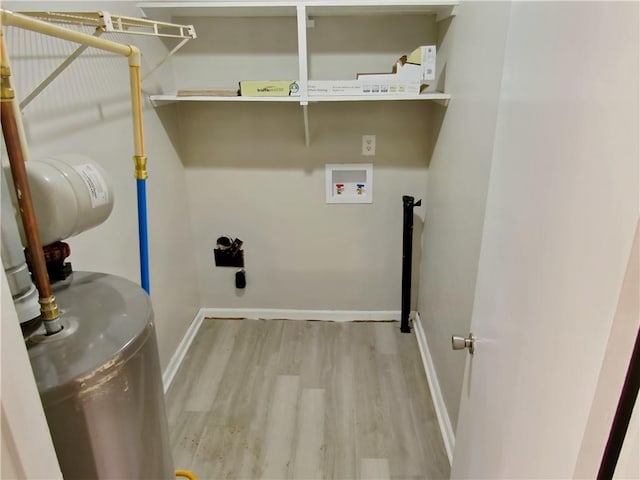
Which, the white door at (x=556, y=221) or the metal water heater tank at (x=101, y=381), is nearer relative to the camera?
the white door at (x=556, y=221)

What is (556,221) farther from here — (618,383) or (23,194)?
(23,194)

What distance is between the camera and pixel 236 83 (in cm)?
234

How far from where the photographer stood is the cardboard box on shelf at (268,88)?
2.01 metres

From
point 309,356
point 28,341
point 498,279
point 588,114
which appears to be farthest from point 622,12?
point 309,356

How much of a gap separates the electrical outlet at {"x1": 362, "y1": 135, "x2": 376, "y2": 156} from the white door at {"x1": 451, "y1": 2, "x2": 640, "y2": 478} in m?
1.50

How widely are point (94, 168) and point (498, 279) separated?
0.94 metres

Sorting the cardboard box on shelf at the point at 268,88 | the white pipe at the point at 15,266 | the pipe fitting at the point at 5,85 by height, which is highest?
the cardboard box on shelf at the point at 268,88

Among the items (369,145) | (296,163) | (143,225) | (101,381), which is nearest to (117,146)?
(143,225)

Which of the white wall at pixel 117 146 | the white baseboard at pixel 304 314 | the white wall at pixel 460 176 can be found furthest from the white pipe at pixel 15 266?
the white baseboard at pixel 304 314

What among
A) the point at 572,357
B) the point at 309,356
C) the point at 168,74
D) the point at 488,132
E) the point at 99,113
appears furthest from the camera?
the point at 309,356

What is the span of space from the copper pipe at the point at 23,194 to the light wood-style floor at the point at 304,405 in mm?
1271

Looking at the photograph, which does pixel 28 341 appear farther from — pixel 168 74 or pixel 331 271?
pixel 331 271

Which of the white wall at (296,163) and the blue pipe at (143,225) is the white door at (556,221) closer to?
the blue pipe at (143,225)

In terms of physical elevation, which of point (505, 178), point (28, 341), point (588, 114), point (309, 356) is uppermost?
point (588, 114)
